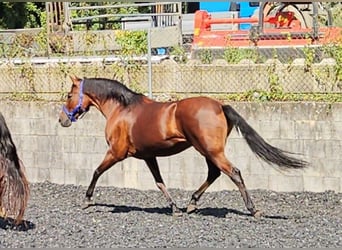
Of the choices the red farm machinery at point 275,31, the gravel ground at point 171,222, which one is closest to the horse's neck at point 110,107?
the gravel ground at point 171,222

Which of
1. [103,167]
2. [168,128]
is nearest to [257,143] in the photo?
[168,128]

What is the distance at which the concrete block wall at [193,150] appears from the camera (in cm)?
1038

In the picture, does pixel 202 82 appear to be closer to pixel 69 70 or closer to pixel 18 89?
pixel 69 70

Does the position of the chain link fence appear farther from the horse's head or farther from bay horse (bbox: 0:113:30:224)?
bay horse (bbox: 0:113:30:224)

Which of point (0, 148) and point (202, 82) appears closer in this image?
point (0, 148)

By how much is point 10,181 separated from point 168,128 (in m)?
2.08

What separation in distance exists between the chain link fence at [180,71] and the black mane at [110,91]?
7.18 feet

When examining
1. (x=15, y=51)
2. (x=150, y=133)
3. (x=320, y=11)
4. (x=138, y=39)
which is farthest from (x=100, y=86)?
(x=320, y=11)

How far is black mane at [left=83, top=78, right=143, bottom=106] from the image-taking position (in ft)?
30.3

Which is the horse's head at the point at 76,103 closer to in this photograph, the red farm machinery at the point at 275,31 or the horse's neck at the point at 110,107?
the horse's neck at the point at 110,107

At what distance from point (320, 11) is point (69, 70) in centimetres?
861

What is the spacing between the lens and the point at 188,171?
10.9m

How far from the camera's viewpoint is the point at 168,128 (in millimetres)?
8766

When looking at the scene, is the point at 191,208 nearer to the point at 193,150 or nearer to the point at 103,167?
the point at 103,167
